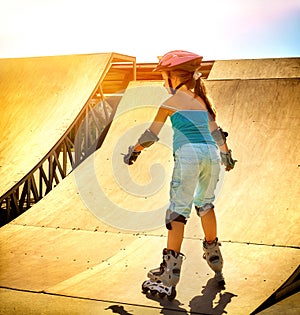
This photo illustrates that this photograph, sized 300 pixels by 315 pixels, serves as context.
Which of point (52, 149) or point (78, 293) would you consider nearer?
point (78, 293)

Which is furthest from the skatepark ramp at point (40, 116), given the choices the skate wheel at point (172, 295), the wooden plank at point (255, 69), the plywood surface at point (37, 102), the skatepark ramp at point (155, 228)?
the skate wheel at point (172, 295)

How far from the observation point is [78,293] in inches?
173

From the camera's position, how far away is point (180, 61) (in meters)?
4.30

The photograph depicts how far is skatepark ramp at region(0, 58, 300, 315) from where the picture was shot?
14.0 ft

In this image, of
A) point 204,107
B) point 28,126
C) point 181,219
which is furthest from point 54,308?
point 28,126

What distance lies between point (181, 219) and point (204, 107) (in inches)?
36.7

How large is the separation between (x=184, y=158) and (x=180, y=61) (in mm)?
767

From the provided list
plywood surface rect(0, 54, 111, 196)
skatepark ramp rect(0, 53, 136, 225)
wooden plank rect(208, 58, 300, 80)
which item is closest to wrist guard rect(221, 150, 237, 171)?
skatepark ramp rect(0, 53, 136, 225)

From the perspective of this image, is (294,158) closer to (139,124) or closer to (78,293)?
(139,124)

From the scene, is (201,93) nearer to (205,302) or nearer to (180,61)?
(180,61)

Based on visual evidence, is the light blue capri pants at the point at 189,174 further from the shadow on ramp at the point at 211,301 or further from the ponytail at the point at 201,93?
the shadow on ramp at the point at 211,301

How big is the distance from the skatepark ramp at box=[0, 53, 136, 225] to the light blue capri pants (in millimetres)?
2842

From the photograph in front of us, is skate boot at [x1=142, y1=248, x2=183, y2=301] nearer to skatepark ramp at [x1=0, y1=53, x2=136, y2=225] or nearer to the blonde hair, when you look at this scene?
the blonde hair

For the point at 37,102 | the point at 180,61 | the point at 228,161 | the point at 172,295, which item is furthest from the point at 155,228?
the point at 37,102
